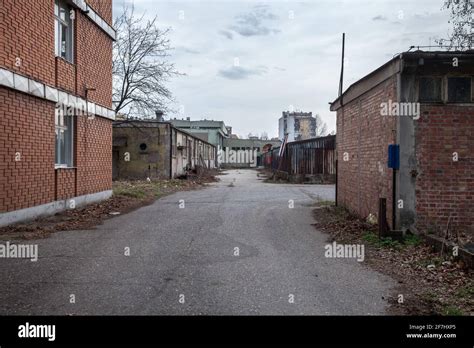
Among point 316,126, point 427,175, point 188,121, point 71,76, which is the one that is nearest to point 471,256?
point 427,175

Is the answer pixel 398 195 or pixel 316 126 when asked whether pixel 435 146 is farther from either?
pixel 316 126

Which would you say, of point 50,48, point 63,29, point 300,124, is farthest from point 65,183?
point 300,124

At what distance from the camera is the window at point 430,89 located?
8.27 meters

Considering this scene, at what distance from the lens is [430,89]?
8.30 m

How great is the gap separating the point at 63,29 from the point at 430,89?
1056 cm

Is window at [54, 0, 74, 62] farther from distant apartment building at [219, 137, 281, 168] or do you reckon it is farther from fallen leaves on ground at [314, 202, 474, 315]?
distant apartment building at [219, 137, 281, 168]

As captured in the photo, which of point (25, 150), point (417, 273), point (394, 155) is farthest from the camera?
point (25, 150)

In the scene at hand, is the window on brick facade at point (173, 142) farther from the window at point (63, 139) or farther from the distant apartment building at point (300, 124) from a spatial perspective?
the distant apartment building at point (300, 124)

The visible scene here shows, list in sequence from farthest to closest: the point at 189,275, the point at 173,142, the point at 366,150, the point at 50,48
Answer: the point at 173,142
the point at 50,48
the point at 366,150
the point at 189,275

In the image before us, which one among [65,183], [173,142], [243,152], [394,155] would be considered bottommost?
[65,183]

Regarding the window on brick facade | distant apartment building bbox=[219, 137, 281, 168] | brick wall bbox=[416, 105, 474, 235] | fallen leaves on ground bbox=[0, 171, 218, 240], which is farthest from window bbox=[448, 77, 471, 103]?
distant apartment building bbox=[219, 137, 281, 168]

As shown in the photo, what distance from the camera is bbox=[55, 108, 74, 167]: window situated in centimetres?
1256

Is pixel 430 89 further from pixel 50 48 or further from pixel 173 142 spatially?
pixel 173 142

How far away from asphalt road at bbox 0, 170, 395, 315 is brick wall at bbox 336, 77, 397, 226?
5.39 ft
